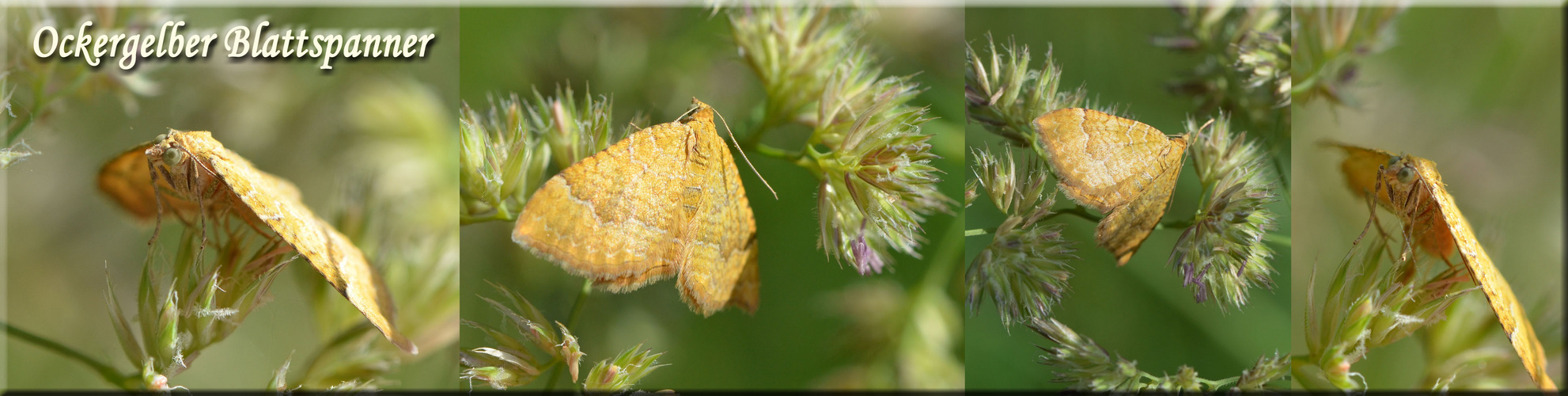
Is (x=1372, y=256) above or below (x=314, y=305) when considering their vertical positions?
above

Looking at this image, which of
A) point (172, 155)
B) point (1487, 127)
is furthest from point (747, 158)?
point (1487, 127)

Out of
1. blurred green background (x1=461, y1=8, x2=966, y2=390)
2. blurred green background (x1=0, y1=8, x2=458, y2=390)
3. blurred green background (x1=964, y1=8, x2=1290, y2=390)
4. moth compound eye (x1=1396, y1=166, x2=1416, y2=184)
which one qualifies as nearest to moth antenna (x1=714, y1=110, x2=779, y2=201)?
blurred green background (x1=461, y1=8, x2=966, y2=390)

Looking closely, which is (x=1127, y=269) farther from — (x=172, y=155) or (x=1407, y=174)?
(x=172, y=155)

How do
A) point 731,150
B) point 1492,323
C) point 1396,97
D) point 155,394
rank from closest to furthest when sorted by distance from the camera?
1. point 155,394
2. point 731,150
3. point 1492,323
4. point 1396,97

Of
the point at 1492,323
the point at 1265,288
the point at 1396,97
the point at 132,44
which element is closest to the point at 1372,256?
the point at 1265,288

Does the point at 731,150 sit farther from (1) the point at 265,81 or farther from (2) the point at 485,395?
(1) the point at 265,81

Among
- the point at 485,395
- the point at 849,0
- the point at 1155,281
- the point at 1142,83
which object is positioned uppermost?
the point at 849,0

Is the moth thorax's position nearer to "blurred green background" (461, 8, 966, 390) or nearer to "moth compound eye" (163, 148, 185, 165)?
"moth compound eye" (163, 148, 185, 165)

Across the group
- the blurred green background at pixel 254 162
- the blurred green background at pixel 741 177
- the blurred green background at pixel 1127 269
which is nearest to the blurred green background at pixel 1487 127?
the blurred green background at pixel 1127 269
